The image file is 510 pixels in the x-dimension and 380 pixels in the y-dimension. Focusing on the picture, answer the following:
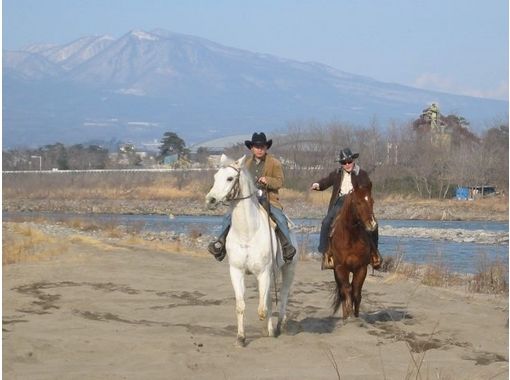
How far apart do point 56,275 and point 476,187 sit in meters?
52.1

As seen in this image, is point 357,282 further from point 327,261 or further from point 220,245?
Answer: point 220,245

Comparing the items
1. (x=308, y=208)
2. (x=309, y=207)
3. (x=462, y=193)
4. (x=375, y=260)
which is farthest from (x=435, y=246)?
(x=462, y=193)

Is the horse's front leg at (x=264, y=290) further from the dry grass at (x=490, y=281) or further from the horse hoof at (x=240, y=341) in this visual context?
the dry grass at (x=490, y=281)

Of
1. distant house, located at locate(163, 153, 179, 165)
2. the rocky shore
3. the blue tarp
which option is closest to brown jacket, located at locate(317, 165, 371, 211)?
the rocky shore

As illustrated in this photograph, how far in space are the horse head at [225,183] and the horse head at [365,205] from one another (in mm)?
1793

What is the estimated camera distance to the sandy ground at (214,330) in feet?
30.0

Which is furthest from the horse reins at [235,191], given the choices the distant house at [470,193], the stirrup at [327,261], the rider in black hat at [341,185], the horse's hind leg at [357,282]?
the distant house at [470,193]

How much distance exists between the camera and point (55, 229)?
35000mm

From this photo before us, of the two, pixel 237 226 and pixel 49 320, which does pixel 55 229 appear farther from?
pixel 237 226

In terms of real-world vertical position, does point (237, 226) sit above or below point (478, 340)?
above

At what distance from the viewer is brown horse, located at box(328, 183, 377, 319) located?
11508 millimetres

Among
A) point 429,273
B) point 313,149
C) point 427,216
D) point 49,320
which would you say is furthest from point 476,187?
point 49,320

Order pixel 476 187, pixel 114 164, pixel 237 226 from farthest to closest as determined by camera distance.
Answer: pixel 114 164 < pixel 476 187 < pixel 237 226

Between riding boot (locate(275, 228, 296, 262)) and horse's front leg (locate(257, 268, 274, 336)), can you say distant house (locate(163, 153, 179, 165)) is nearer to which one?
riding boot (locate(275, 228, 296, 262))
